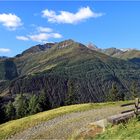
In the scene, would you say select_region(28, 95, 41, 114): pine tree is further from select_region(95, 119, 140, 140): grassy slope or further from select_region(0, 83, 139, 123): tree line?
select_region(95, 119, 140, 140): grassy slope

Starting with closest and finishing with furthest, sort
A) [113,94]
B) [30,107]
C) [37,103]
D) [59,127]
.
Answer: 1. [59,127]
2. [37,103]
3. [30,107]
4. [113,94]

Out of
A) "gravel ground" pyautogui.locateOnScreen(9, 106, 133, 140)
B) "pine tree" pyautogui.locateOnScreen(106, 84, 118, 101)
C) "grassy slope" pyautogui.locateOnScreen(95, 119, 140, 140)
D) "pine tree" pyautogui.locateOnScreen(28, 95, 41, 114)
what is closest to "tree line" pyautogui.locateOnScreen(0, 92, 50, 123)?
"pine tree" pyautogui.locateOnScreen(28, 95, 41, 114)

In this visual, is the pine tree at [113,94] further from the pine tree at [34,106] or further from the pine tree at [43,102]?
the pine tree at [34,106]

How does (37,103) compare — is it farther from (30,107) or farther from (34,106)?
(30,107)

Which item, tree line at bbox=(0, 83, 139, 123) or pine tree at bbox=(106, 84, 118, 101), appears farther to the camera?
pine tree at bbox=(106, 84, 118, 101)

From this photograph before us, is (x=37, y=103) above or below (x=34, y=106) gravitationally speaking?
above

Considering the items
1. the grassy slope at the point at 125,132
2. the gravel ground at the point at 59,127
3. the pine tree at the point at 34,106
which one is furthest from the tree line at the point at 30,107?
the grassy slope at the point at 125,132

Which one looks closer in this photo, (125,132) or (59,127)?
(125,132)

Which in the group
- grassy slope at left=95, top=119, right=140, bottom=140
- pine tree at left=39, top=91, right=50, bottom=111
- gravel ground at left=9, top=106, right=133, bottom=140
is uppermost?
pine tree at left=39, top=91, right=50, bottom=111

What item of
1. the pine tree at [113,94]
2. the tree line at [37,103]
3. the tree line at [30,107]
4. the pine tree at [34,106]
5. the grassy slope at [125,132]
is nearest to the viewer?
the grassy slope at [125,132]

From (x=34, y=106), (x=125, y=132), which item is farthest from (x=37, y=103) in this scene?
(x=125, y=132)

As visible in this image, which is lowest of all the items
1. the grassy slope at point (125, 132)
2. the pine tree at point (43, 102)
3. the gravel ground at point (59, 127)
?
the gravel ground at point (59, 127)

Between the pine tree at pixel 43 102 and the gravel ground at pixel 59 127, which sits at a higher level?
the pine tree at pixel 43 102

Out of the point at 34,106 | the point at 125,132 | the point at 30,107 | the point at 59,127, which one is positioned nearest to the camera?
the point at 125,132
